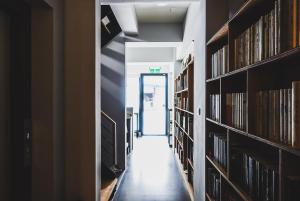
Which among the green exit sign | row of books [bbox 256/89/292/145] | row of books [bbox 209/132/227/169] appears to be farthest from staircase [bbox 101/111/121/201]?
the green exit sign

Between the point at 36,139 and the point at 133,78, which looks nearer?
the point at 36,139

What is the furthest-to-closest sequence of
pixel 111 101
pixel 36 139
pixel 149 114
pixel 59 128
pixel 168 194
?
pixel 149 114
pixel 111 101
pixel 168 194
pixel 59 128
pixel 36 139

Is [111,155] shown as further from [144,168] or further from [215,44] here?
[215,44]

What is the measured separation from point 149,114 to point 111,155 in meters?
5.68

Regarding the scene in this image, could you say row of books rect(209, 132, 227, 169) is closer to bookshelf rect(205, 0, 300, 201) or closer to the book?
bookshelf rect(205, 0, 300, 201)

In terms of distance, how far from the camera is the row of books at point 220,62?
2123 mm

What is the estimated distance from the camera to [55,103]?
8.07 ft

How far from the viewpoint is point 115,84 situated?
222 inches

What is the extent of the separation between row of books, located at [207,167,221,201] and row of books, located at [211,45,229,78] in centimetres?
93

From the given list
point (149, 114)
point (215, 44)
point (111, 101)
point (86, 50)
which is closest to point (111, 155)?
point (111, 101)

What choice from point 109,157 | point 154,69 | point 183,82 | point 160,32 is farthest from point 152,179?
point 154,69

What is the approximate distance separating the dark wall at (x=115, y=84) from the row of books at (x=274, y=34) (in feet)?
13.2

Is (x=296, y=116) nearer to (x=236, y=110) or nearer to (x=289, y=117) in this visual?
(x=289, y=117)

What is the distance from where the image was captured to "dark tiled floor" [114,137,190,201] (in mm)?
4164
